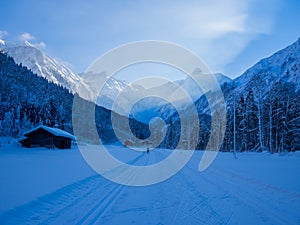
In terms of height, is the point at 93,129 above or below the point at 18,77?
below

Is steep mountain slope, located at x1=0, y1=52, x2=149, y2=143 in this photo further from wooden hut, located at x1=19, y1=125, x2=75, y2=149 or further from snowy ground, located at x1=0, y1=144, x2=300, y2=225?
snowy ground, located at x1=0, y1=144, x2=300, y2=225

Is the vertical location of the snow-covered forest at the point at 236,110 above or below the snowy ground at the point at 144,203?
above

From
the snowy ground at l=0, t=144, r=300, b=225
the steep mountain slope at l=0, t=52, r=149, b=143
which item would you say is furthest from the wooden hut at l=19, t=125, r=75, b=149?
the snowy ground at l=0, t=144, r=300, b=225

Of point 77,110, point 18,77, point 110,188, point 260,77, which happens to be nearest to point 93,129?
point 77,110

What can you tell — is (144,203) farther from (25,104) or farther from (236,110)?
(25,104)

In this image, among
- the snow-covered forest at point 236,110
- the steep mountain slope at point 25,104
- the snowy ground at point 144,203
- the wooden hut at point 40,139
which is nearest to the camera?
the snowy ground at point 144,203

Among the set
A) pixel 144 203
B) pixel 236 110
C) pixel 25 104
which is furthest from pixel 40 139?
pixel 144 203

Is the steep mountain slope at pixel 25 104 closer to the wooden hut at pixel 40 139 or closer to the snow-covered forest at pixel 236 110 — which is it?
the snow-covered forest at pixel 236 110

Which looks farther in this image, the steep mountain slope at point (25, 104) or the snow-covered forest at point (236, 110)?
the steep mountain slope at point (25, 104)

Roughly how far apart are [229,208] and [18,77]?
93.1 m

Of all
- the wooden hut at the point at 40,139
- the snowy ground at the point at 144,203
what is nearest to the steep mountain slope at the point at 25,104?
the wooden hut at the point at 40,139

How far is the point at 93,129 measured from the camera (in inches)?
4294

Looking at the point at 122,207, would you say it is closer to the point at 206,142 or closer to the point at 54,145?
the point at 54,145

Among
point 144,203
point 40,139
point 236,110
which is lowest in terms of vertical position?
point 144,203
